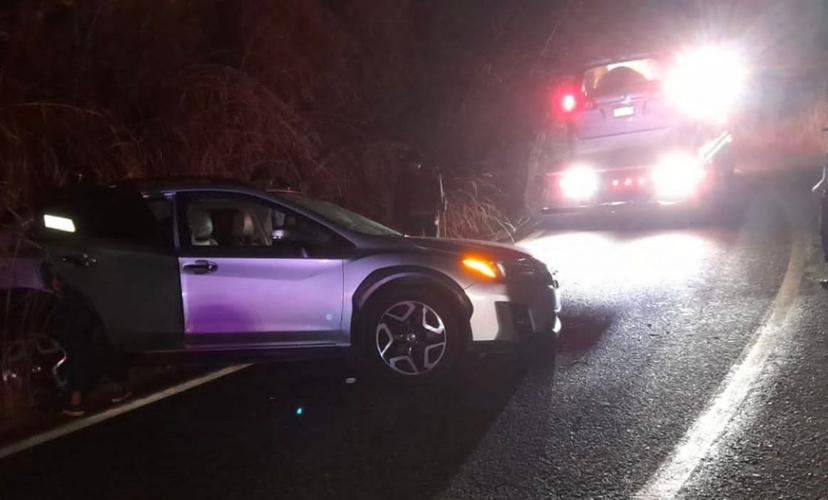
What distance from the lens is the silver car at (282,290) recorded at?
568 centimetres

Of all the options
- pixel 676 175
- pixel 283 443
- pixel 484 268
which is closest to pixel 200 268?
pixel 283 443

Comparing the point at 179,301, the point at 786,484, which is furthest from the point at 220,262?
the point at 786,484

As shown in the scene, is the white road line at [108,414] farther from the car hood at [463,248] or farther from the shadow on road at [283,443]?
the car hood at [463,248]

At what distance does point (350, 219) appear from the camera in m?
6.49

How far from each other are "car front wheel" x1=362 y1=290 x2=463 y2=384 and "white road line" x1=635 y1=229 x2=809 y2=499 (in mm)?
1763

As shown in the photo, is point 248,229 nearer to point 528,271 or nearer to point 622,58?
point 528,271

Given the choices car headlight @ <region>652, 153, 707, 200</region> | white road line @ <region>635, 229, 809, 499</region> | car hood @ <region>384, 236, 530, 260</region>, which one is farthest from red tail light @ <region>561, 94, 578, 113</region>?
car hood @ <region>384, 236, 530, 260</region>

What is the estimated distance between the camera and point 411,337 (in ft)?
18.9

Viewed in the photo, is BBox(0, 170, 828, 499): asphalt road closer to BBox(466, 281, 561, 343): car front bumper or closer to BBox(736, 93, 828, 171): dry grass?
BBox(466, 281, 561, 343): car front bumper

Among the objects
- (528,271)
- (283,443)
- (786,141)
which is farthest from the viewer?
(786,141)

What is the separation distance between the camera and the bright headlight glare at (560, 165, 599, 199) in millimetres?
11488

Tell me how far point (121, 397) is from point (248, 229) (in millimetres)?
1534

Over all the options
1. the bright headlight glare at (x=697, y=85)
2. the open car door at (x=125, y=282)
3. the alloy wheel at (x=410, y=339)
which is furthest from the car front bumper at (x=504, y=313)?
the bright headlight glare at (x=697, y=85)

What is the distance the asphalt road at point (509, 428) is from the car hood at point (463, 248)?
81 centimetres
